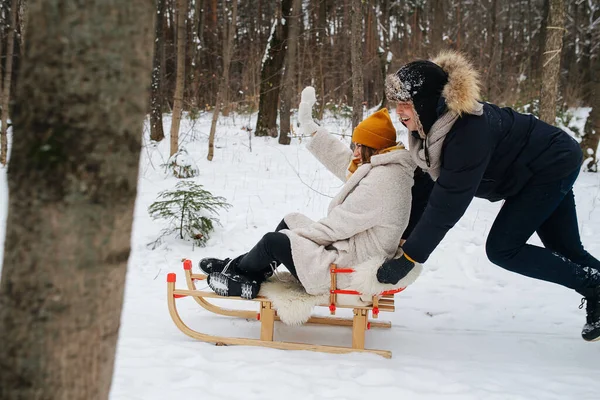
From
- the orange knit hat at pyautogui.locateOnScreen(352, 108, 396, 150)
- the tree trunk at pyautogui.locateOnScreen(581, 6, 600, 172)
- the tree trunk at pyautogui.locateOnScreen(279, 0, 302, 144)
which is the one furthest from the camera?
the tree trunk at pyautogui.locateOnScreen(279, 0, 302, 144)

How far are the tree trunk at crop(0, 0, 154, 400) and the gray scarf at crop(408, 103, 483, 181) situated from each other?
1.98 m

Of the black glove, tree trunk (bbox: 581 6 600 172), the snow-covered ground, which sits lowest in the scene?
the snow-covered ground

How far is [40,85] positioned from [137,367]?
2.22 m

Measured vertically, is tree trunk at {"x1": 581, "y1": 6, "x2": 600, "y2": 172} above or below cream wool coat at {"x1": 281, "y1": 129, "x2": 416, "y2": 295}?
above

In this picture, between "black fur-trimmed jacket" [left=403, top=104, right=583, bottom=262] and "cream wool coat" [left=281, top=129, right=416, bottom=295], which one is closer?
"black fur-trimmed jacket" [left=403, top=104, right=583, bottom=262]

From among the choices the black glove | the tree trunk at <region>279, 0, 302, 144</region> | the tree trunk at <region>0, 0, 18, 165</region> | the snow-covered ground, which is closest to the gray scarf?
the black glove

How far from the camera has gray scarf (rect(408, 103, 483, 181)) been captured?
2850mm

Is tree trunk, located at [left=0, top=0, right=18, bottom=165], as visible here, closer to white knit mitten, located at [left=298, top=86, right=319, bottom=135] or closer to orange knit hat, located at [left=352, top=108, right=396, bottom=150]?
white knit mitten, located at [left=298, top=86, right=319, bottom=135]

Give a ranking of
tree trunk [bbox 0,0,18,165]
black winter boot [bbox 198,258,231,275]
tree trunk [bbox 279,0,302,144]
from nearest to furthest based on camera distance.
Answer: black winter boot [bbox 198,258,231,275] → tree trunk [bbox 0,0,18,165] → tree trunk [bbox 279,0,302,144]

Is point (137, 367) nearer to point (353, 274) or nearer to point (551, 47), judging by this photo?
point (353, 274)

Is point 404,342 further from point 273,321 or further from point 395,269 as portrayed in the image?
point 273,321

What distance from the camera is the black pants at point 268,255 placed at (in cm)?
328

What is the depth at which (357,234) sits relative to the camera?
3.30m

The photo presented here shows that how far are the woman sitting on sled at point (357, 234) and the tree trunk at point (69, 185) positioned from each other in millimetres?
2111
